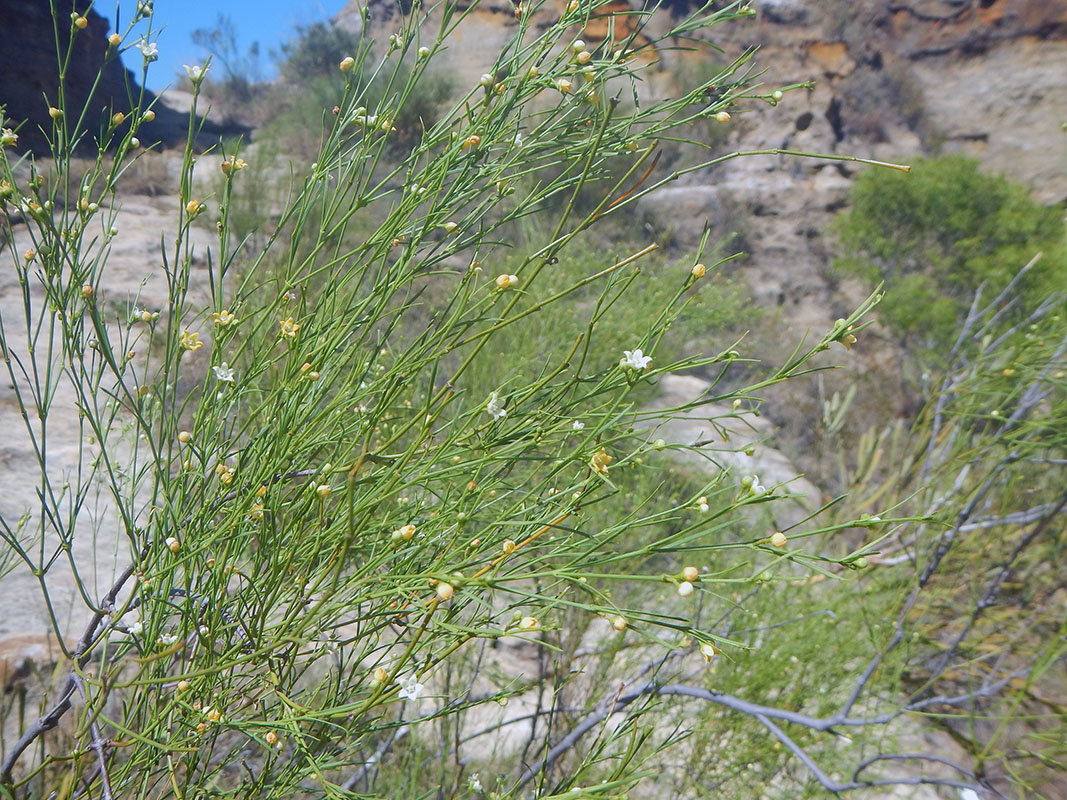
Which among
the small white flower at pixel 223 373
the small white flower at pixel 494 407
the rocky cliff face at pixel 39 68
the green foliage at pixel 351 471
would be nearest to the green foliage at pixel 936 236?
the rocky cliff face at pixel 39 68

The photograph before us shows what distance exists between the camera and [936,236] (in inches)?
426

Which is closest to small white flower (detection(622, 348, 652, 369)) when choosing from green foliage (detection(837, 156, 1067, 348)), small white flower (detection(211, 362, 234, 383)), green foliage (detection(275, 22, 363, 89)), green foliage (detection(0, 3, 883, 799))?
green foliage (detection(0, 3, 883, 799))

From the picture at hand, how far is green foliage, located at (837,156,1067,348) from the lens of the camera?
9695 millimetres

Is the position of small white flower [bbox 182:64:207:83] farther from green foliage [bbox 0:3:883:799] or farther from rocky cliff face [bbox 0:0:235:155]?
rocky cliff face [bbox 0:0:235:155]

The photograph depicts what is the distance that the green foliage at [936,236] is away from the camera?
9.70 metres

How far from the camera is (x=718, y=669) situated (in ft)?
8.35

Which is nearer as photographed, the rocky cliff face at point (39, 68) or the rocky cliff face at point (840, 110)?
the rocky cliff face at point (39, 68)

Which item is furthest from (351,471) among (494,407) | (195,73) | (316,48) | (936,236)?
(316,48)

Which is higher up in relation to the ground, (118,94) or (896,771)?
(118,94)

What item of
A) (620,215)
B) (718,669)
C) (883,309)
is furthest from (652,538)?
(883,309)

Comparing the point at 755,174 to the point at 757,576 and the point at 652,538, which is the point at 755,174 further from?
the point at 757,576

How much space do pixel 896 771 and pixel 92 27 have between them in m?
11.6

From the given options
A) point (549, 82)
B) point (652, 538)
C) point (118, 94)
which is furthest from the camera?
point (118, 94)

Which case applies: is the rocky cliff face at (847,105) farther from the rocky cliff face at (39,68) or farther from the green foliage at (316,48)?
the rocky cliff face at (39,68)
